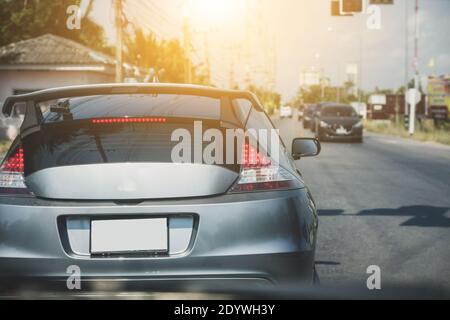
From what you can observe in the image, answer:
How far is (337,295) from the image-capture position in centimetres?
279

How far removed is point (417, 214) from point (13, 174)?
19.8 ft

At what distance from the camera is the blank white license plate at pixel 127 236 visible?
2.97 meters

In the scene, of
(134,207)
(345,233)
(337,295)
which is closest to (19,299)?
(134,207)

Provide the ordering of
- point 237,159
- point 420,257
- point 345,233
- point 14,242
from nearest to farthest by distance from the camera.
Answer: point 14,242 → point 237,159 → point 420,257 → point 345,233

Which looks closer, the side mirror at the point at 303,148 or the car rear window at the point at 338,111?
the side mirror at the point at 303,148

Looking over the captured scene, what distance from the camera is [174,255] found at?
2.99 m

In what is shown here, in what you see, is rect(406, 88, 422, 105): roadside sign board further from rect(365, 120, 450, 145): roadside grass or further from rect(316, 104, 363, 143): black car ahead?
rect(316, 104, 363, 143): black car ahead

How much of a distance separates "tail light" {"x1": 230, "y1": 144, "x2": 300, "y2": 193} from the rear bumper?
0.08 metres

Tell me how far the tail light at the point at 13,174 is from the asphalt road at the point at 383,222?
5.36 ft

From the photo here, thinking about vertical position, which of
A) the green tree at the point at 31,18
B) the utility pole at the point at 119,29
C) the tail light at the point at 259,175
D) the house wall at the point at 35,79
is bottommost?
the tail light at the point at 259,175

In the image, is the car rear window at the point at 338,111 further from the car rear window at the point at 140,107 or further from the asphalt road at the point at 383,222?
the car rear window at the point at 140,107

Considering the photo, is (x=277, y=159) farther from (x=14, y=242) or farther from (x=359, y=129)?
(x=359, y=129)

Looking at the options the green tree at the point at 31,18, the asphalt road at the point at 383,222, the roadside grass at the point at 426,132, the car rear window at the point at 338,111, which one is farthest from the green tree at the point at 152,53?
the asphalt road at the point at 383,222
